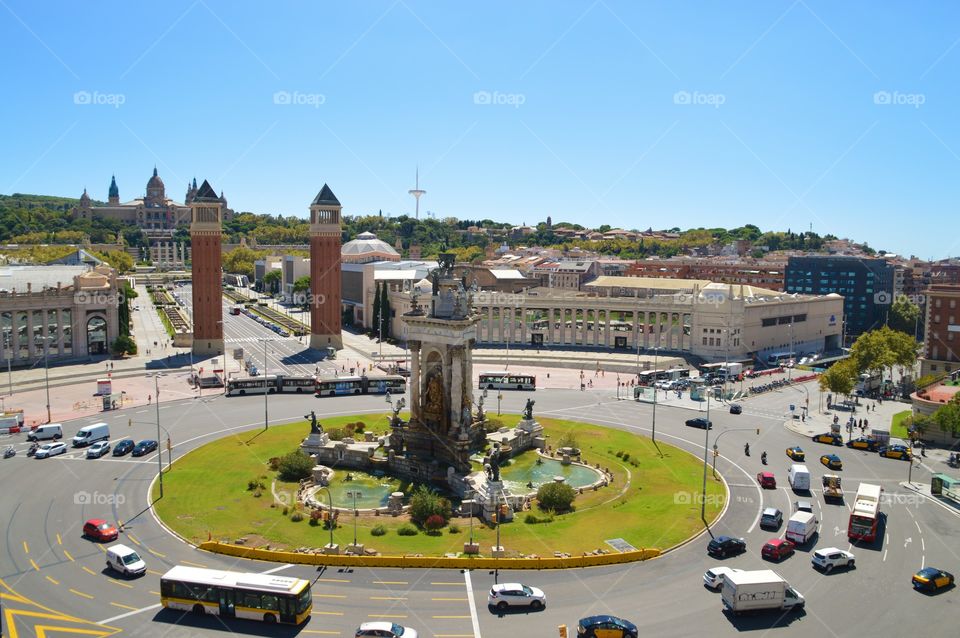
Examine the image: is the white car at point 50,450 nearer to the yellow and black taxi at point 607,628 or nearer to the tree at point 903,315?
the yellow and black taxi at point 607,628

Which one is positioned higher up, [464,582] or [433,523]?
[433,523]

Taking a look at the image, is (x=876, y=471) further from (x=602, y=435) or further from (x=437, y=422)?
(x=437, y=422)

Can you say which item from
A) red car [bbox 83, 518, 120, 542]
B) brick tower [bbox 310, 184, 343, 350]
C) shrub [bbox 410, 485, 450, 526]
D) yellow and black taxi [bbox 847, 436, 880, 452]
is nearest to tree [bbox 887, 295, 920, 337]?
yellow and black taxi [bbox 847, 436, 880, 452]

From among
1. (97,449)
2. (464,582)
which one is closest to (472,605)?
(464,582)

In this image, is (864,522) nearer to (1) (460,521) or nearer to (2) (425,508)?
(1) (460,521)

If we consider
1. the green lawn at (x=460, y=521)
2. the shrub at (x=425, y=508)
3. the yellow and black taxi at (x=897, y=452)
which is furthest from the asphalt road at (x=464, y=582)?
the yellow and black taxi at (x=897, y=452)

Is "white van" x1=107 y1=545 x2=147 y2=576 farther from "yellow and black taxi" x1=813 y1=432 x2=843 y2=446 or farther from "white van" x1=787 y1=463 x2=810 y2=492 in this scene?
"yellow and black taxi" x1=813 y1=432 x2=843 y2=446

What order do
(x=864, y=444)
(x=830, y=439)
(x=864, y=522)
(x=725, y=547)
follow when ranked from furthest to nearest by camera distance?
(x=830, y=439) < (x=864, y=444) < (x=864, y=522) < (x=725, y=547)
